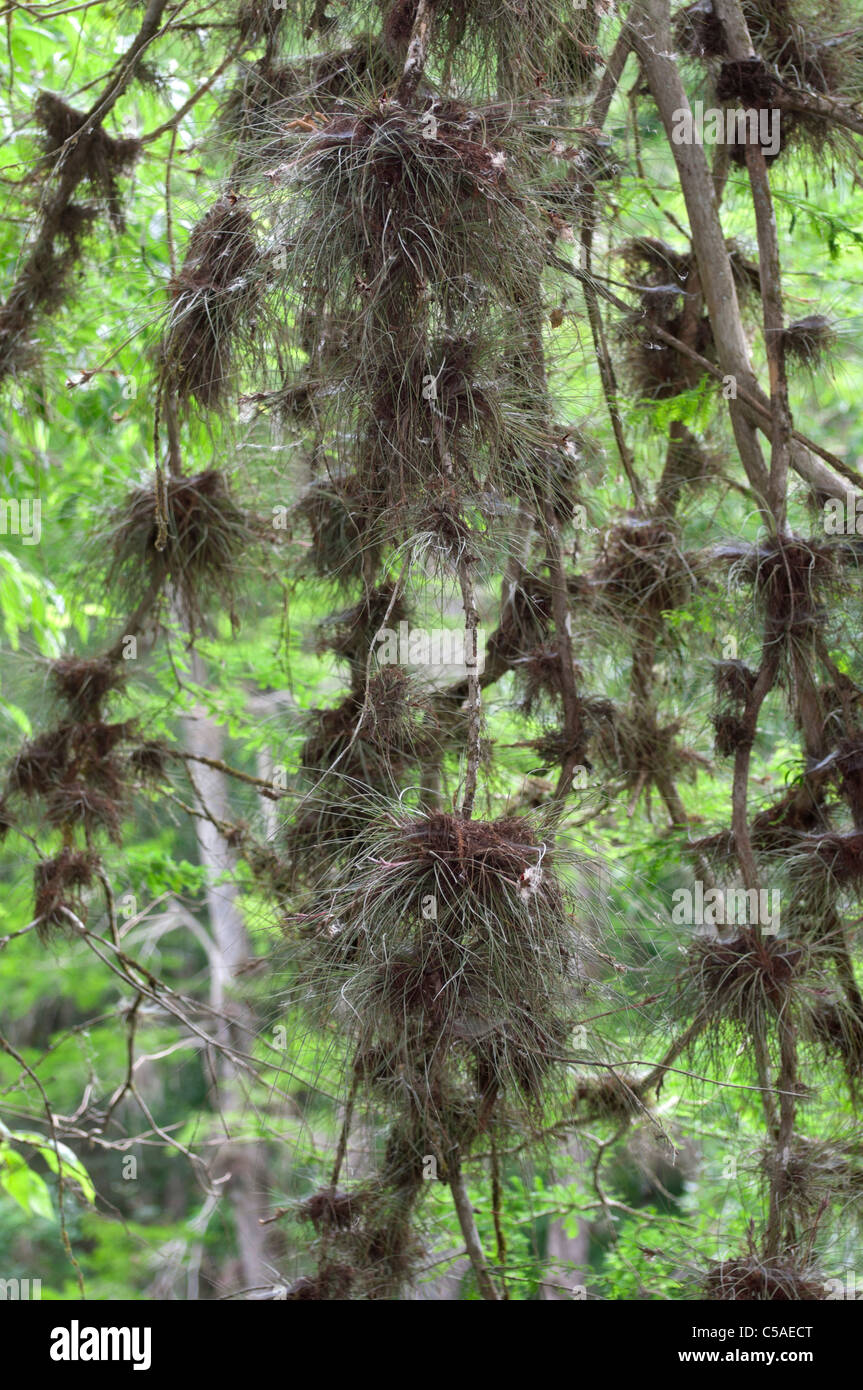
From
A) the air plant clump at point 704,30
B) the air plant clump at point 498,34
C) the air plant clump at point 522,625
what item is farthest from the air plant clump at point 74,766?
the air plant clump at point 704,30

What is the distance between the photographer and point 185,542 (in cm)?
323

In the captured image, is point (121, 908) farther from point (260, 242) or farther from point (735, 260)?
point (735, 260)

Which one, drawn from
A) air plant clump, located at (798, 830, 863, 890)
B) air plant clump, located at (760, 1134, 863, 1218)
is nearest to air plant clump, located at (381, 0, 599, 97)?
air plant clump, located at (798, 830, 863, 890)

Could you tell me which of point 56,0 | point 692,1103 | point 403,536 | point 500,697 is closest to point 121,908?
point 500,697

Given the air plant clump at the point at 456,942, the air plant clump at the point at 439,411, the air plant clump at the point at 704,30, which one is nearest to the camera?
the air plant clump at the point at 456,942

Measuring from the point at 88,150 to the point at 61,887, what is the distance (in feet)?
6.13

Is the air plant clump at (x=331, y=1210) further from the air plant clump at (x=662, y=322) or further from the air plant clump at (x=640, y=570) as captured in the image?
the air plant clump at (x=662, y=322)

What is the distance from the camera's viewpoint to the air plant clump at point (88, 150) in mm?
3174

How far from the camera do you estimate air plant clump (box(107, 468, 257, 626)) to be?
3.18 meters

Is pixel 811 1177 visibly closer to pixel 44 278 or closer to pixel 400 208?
pixel 400 208

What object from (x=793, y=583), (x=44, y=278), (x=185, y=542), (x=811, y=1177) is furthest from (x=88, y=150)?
(x=811, y=1177)

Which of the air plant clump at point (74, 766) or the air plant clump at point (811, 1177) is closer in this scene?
the air plant clump at point (811, 1177)

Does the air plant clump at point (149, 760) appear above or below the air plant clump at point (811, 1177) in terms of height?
above

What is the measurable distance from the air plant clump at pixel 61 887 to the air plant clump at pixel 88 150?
1.68 m
